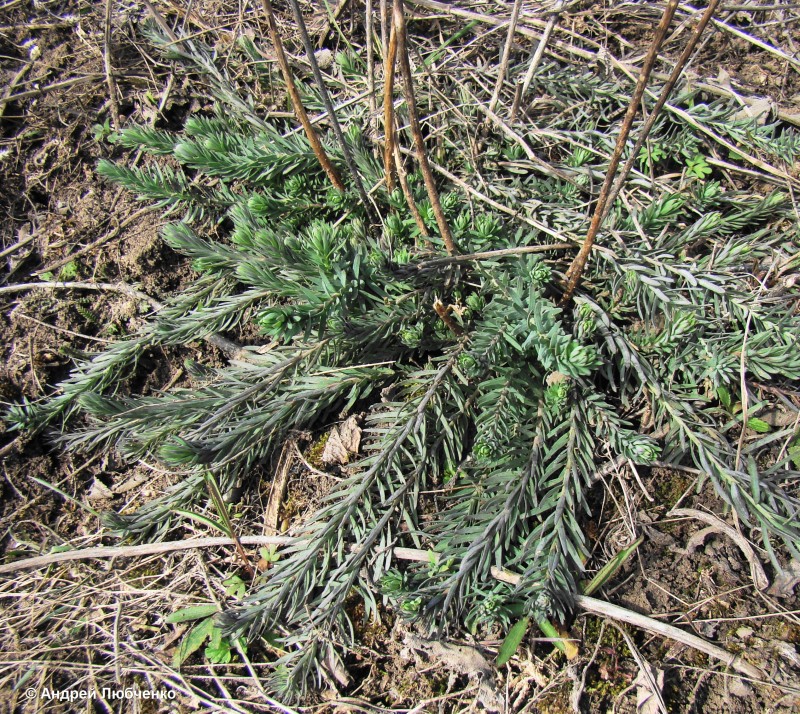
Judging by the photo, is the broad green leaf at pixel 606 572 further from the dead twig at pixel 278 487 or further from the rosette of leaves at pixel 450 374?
the dead twig at pixel 278 487

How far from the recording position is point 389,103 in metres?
2.47

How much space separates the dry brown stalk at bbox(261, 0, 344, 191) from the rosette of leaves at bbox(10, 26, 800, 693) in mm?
136

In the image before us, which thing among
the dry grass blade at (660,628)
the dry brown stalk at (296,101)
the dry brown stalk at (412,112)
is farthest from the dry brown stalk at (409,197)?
the dry grass blade at (660,628)

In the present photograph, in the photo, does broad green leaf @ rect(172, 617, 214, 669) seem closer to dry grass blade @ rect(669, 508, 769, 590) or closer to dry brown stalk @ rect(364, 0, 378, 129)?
dry grass blade @ rect(669, 508, 769, 590)

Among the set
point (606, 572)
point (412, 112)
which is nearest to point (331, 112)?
point (412, 112)

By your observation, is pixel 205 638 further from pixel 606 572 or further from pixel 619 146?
pixel 619 146

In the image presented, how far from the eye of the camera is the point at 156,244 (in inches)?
130

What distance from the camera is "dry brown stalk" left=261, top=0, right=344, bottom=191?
2.34m

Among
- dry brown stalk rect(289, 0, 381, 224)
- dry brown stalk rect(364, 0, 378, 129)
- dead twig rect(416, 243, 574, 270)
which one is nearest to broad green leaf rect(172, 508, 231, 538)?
dead twig rect(416, 243, 574, 270)

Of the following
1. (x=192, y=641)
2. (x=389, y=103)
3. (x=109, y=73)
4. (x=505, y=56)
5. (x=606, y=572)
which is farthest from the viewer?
(x=109, y=73)

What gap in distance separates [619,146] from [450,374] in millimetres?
1139

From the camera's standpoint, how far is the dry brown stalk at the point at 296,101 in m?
2.34

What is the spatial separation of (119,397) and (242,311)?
27.1 inches

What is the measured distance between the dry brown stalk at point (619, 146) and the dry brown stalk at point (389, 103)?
90 cm
